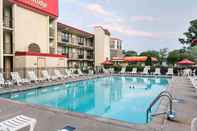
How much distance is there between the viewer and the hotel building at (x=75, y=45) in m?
29.3

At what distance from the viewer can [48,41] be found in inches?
880

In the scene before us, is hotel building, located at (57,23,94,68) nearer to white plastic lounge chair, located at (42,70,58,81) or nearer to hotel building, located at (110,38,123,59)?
hotel building, located at (110,38,123,59)

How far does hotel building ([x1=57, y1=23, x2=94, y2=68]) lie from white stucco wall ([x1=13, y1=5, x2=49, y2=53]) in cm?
557

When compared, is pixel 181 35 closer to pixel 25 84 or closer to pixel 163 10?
pixel 163 10

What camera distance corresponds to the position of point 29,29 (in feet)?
64.2

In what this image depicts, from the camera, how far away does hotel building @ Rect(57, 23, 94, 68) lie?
29323 millimetres

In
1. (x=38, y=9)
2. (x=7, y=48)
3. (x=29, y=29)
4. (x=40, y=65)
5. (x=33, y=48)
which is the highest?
(x=38, y=9)

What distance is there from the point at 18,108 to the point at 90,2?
19.8 metres

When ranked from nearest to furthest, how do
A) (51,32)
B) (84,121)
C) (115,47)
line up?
(84,121)
(51,32)
(115,47)

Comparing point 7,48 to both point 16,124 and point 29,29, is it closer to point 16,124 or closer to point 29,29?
point 29,29

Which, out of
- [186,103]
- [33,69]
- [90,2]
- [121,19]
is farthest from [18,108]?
[121,19]

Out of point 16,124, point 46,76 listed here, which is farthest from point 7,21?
point 16,124

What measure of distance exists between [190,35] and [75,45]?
1100 inches

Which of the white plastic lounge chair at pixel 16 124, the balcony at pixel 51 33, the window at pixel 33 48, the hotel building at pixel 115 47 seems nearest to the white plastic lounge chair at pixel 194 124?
the white plastic lounge chair at pixel 16 124
